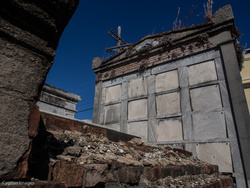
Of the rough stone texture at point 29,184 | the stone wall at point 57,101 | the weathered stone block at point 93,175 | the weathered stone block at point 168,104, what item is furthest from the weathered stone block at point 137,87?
the rough stone texture at point 29,184

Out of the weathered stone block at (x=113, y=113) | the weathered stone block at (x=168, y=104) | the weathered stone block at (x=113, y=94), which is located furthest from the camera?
the weathered stone block at (x=113, y=94)

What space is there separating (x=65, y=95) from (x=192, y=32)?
5.06 meters

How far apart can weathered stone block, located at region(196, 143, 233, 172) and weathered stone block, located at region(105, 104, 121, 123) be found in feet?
10.8

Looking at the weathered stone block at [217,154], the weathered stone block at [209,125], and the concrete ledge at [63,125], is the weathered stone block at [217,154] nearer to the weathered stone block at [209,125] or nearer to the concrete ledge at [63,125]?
the weathered stone block at [209,125]

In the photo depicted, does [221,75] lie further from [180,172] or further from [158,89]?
[180,172]

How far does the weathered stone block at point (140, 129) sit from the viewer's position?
6.58 metres

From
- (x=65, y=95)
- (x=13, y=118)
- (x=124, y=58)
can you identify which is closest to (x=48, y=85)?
(x=65, y=95)

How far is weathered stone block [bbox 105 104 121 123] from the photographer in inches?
296

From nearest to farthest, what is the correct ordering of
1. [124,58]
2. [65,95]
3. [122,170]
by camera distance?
1. [122,170]
2. [65,95]
3. [124,58]

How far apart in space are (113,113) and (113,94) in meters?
0.87

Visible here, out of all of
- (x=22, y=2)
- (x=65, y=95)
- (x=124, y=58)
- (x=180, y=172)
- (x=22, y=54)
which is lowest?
(x=180, y=172)

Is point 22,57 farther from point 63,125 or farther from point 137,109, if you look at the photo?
point 137,109

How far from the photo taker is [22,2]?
1180mm

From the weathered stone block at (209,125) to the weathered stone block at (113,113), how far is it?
3.02m
